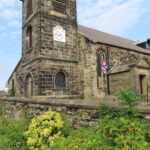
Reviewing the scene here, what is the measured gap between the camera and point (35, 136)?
4418 mm

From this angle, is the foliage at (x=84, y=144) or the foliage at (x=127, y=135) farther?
the foliage at (x=84, y=144)

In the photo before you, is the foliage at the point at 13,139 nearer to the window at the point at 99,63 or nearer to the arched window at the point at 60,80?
the arched window at the point at 60,80

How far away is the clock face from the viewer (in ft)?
50.1

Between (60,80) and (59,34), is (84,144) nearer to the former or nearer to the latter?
(60,80)

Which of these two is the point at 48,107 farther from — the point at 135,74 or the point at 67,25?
the point at 67,25

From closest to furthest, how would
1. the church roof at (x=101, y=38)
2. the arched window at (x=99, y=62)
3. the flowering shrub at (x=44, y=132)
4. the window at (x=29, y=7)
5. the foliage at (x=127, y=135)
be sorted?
the foliage at (x=127, y=135)
the flowering shrub at (x=44, y=132)
the window at (x=29, y=7)
the arched window at (x=99, y=62)
the church roof at (x=101, y=38)

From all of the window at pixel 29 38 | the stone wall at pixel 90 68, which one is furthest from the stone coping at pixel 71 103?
the window at pixel 29 38

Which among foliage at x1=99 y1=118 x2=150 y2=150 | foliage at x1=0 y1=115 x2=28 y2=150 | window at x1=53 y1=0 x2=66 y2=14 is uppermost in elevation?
window at x1=53 y1=0 x2=66 y2=14

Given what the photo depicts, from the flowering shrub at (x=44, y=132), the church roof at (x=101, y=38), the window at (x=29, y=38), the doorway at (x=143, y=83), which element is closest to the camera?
the flowering shrub at (x=44, y=132)

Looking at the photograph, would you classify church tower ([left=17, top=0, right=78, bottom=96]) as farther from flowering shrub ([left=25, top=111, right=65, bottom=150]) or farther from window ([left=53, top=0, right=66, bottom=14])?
flowering shrub ([left=25, top=111, right=65, bottom=150])

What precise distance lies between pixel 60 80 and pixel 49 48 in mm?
3434

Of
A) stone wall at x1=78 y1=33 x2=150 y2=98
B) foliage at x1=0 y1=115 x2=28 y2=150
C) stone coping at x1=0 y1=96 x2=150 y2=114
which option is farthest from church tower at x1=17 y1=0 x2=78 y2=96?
foliage at x1=0 y1=115 x2=28 y2=150

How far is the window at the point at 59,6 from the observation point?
15850mm

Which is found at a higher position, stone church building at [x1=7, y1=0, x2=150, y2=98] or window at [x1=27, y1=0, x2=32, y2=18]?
window at [x1=27, y1=0, x2=32, y2=18]
